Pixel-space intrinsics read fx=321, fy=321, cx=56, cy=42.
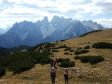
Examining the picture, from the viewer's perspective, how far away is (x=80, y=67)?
1941 inches

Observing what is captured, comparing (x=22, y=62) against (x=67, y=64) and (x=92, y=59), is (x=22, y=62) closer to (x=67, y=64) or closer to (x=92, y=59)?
(x=67, y=64)

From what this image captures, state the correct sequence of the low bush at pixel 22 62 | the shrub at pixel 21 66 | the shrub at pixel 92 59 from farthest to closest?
the low bush at pixel 22 62
the shrub at pixel 21 66
the shrub at pixel 92 59

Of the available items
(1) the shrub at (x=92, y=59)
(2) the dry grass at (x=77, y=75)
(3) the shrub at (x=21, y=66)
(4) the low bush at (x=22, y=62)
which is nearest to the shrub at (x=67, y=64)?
(2) the dry grass at (x=77, y=75)

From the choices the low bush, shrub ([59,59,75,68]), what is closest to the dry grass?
shrub ([59,59,75,68])

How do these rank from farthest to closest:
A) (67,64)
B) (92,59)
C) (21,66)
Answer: (21,66)
(92,59)
(67,64)

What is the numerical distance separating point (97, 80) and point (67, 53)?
17.5m

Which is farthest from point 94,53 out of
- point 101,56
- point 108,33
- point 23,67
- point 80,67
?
point 108,33

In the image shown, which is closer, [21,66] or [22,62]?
[21,66]

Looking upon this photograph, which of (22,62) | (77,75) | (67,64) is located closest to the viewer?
(77,75)

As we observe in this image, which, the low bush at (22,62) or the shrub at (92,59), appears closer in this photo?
the shrub at (92,59)

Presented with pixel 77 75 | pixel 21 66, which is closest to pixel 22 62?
pixel 21 66

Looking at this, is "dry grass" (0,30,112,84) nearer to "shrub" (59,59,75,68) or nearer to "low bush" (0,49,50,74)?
"shrub" (59,59,75,68)

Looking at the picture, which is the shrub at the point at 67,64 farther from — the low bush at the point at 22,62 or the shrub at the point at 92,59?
the low bush at the point at 22,62

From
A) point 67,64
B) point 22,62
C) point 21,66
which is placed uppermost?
point 22,62
